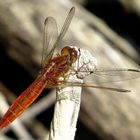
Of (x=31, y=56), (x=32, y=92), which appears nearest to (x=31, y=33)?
(x=31, y=56)

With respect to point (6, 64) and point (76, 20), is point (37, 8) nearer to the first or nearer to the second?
point (76, 20)

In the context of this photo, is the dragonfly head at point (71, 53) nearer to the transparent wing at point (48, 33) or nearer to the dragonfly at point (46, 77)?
the dragonfly at point (46, 77)

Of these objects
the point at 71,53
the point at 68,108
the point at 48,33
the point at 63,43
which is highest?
the point at 63,43

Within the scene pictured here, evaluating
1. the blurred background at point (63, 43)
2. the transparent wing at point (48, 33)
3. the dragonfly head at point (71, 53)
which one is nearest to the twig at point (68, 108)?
the dragonfly head at point (71, 53)

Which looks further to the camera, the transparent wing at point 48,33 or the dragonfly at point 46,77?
the transparent wing at point 48,33

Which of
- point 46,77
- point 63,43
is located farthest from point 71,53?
point 63,43

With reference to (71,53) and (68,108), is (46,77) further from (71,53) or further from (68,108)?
(68,108)

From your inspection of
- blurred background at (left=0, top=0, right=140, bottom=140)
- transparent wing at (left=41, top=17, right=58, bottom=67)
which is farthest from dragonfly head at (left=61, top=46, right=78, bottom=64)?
blurred background at (left=0, top=0, right=140, bottom=140)

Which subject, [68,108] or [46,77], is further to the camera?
[46,77]
